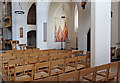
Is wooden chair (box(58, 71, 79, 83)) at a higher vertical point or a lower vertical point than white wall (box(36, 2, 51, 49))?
lower

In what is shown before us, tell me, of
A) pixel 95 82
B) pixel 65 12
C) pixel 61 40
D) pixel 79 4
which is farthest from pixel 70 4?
pixel 95 82

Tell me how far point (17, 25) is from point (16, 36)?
3.87 feet

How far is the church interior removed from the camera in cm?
409

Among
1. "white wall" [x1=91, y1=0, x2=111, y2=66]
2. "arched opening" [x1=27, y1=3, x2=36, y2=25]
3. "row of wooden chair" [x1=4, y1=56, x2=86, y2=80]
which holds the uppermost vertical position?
"arched opening" [x1=27, y1=3, x2=36, y2=25]

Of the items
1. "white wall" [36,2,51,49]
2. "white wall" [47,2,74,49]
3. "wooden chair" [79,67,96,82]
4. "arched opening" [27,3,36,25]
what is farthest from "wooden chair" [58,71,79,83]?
"arched opening" [27,3,36,25]

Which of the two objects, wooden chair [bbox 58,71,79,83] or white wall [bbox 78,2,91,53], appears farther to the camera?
white wall [bbox 78,2,91,53]

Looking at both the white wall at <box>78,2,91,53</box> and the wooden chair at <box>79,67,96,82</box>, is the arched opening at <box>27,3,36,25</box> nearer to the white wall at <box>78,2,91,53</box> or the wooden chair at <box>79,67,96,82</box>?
the white wall at <box>78,2,91,53</box>

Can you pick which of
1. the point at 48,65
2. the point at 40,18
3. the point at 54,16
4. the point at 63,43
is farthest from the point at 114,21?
the point at 48,65

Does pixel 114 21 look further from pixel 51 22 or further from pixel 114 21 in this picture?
pixel 51 22

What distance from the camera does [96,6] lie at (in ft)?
17.5

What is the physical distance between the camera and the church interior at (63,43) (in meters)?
4.09

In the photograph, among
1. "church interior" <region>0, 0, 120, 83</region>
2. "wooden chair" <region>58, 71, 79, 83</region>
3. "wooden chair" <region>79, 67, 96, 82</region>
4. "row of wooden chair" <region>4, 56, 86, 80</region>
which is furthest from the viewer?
"row of wooden chair" <region>4, 56, 86, 80</region>

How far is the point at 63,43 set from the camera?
718 inches

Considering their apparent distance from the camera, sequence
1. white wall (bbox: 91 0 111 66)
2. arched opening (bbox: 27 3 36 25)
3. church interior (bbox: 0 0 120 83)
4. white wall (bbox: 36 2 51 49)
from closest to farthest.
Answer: church interior (bbox: 0 0 120 83), white wall (bbox: 91 0 111 66), white wall (bbox: 36 2 51 49), arched opening (bbox: 27 3 36 25)
